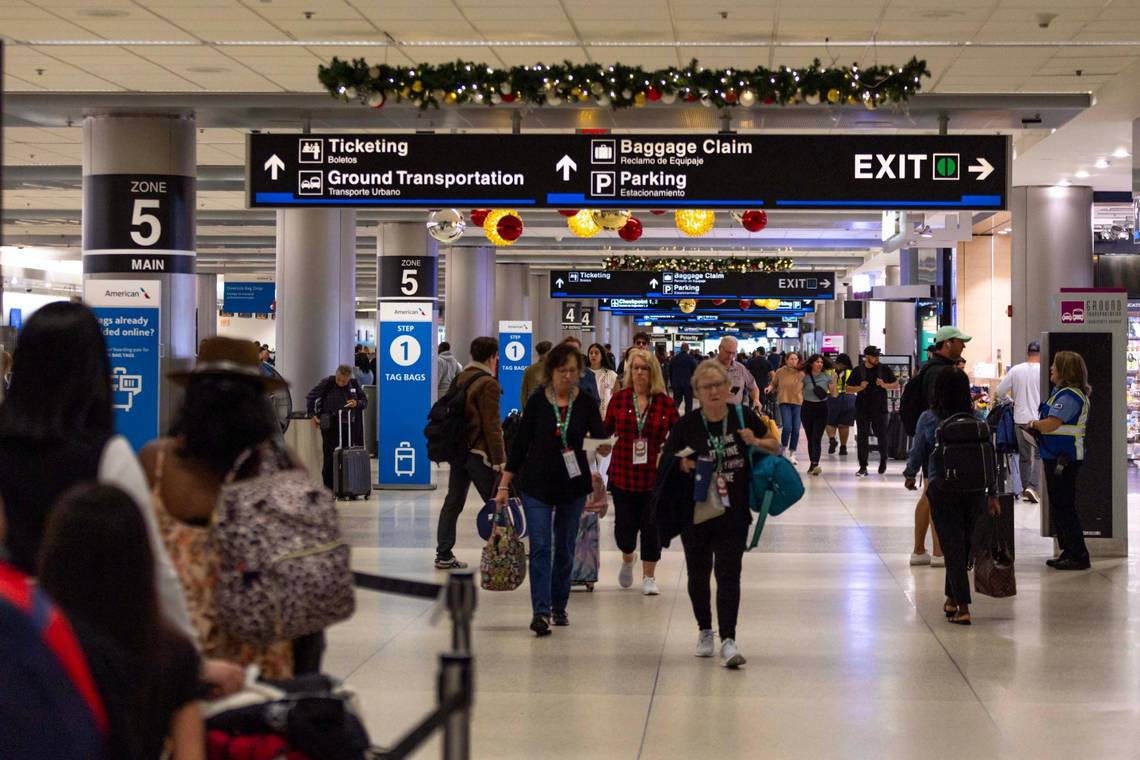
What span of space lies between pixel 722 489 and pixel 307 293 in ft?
40.7

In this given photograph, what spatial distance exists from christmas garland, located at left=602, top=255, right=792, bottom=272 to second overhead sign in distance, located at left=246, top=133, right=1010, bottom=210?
20280 mm

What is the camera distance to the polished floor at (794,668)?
6035mm

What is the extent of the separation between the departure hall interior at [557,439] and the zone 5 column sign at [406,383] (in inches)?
2.1

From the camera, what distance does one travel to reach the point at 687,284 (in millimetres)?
30594

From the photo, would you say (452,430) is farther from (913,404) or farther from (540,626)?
(913,404)

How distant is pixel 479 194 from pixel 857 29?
306 centimetres

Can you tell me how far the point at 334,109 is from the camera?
13.0 metres

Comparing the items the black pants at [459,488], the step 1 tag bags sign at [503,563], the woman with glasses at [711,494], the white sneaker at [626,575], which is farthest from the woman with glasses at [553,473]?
the black pants at [459,488]

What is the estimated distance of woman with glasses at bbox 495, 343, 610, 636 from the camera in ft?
27.5

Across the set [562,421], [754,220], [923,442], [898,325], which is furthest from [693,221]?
[898,325]

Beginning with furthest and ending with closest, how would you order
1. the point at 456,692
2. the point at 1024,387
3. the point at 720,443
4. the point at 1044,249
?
1. the point at 1044,249
2. the point at 1024,387
3. the point at 720,443
4. the point at 456,692

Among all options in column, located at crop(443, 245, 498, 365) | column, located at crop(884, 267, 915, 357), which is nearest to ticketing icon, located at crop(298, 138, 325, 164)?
column, located at crop(443, 245, 498, 365)

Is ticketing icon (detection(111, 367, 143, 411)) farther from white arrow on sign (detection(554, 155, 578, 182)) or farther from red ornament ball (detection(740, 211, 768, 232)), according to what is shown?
red ornament ball (detection(740, 211, 768, 232))

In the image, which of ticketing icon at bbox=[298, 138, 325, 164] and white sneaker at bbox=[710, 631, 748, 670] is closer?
white sneaker at bbox=[710, 631, 748, 670]
